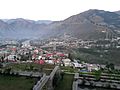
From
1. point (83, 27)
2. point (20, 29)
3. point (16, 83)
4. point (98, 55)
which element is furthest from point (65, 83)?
point (20, 29)

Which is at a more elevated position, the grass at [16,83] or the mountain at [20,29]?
the mountain at [20,29]

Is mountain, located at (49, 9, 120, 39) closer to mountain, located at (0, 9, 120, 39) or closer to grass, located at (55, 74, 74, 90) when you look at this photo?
mountain, located at (0, 9, 120, 39)

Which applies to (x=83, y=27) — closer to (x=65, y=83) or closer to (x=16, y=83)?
(x=65, y=83)

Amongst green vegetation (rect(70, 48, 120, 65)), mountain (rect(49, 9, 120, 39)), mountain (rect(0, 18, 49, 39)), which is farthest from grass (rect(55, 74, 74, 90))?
mountain (rect(0, 18, 49, 39))

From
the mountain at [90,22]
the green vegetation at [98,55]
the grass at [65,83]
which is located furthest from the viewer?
the mountain at [90,22]

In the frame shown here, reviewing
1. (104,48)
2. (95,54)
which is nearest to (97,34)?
(104,48)

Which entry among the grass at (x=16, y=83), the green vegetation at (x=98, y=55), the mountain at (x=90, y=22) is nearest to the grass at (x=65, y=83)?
the grass at (x=16, y=83)

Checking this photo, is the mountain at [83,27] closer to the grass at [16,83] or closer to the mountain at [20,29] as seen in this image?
the mountain at [20,29]

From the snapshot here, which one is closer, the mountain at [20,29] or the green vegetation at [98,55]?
the green vegetation at [98,55]

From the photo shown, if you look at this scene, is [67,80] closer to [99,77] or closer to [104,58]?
[99,77]
